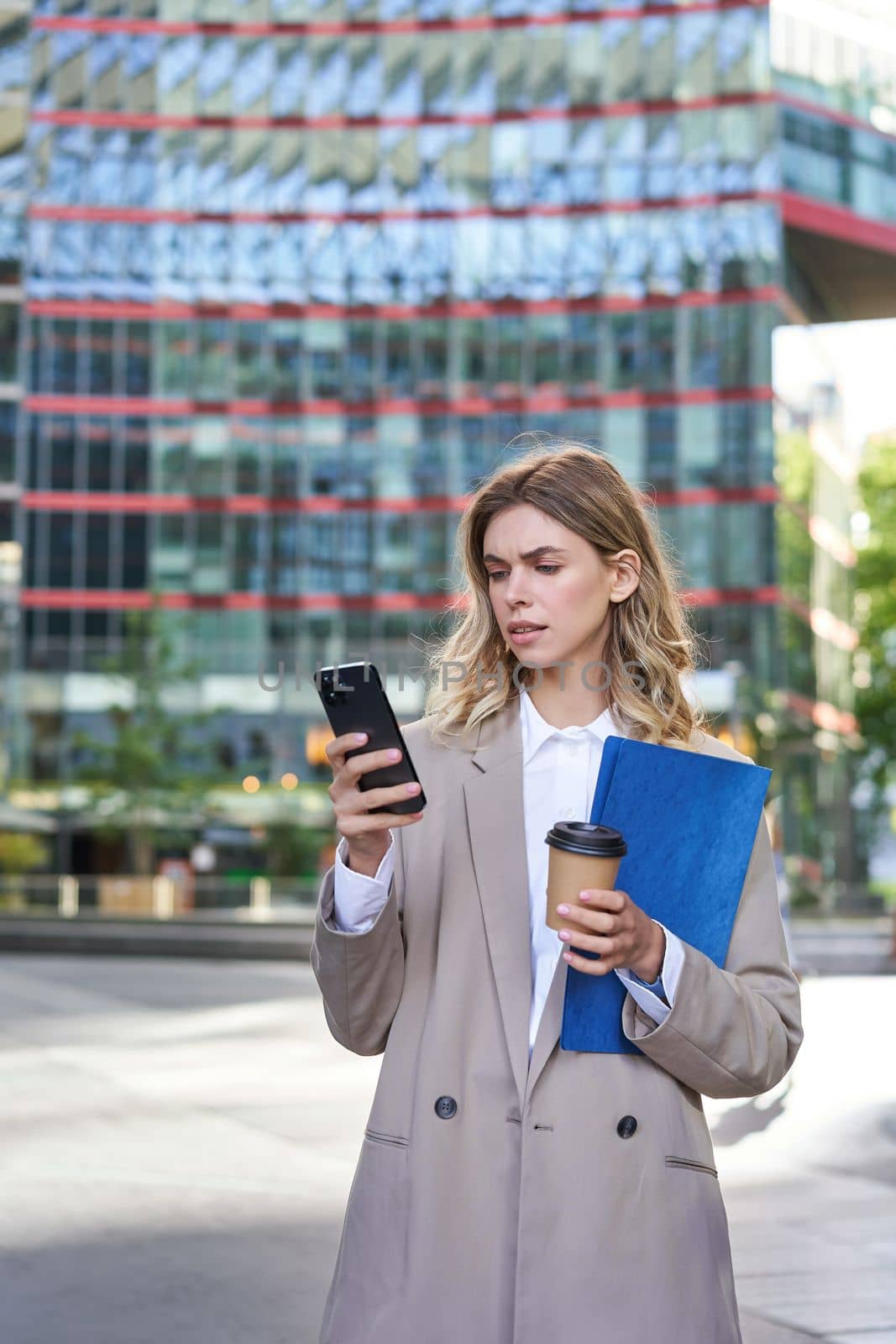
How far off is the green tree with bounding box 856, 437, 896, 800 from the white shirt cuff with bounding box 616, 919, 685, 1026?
2201 inches

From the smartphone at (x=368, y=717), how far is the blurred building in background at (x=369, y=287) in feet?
161

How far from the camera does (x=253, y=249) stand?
179 ft

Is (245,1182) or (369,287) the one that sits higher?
(369,287)

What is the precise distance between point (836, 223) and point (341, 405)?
15640 millimetres

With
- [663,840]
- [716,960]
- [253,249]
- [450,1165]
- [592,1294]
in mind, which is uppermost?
[253,249]

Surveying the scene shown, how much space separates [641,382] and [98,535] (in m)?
17.0

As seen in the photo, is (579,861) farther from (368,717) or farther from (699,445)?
(699,445)

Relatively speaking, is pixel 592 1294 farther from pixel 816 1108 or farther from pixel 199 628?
pixel 199 628

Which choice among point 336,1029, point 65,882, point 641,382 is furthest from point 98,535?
point 336,1029

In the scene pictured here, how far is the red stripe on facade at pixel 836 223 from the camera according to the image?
51625 millimetres

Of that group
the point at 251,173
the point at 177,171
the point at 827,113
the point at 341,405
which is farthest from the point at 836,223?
the point at 177,171

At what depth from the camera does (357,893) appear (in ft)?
8.15

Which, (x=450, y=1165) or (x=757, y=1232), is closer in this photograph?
(x=450, y=1165)

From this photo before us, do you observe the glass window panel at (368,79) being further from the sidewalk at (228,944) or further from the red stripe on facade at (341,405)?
the sidewalk at (228,944)
